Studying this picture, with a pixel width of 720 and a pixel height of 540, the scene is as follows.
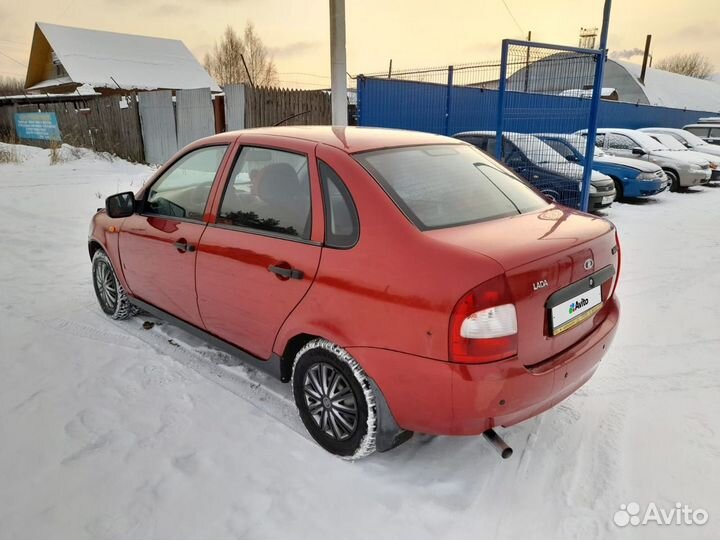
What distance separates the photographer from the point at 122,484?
2.37m

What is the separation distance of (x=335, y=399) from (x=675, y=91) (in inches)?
1951

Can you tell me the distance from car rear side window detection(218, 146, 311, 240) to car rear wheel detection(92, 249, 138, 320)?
172cm

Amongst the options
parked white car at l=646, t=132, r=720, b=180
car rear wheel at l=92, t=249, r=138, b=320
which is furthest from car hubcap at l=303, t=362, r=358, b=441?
parked white car at l=646, t=132, r=720, b=180

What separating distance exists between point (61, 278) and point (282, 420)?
146 inches

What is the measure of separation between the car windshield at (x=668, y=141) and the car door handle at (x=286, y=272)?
14.0 meters

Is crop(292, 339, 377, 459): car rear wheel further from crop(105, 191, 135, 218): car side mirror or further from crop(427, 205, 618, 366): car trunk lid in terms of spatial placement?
crop(105, 191, 135, 218): car side mirror

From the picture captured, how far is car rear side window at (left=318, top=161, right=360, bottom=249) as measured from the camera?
2322mm

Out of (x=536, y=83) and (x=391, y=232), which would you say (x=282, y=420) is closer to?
(x=391, y=232)

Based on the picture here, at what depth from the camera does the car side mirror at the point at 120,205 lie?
140 inches

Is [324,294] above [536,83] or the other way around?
the other way around

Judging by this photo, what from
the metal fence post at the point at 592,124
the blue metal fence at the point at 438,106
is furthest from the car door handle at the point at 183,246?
the metal fence post at the point at 592,124

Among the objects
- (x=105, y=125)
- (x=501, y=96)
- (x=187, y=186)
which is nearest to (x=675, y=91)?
(x=501, y=96)

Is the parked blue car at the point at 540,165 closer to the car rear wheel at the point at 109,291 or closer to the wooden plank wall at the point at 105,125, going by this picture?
the car rear wheel at the point at 109,291

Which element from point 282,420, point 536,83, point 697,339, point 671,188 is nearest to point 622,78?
point 671,188
